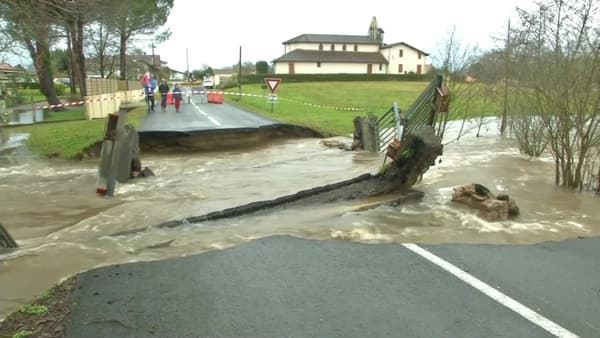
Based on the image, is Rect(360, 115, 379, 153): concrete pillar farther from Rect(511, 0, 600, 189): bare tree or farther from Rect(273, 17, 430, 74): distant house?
Rect(273, 17, 430, 74): distant house

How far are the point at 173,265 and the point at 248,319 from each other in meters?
1.49

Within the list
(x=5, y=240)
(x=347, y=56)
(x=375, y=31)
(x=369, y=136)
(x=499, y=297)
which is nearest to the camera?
(x=499, y=297)

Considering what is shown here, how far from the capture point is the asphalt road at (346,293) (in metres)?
3.72

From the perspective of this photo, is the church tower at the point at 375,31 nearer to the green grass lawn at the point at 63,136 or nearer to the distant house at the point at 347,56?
the distant house at the point at 347,56

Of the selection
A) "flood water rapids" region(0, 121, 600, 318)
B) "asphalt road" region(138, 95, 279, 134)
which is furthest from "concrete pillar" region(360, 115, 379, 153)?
"asphalt road" region(138, 95, 279, 134)

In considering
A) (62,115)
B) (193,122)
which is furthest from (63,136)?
(62,115)

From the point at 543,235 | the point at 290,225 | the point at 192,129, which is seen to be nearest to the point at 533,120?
the point at 543,235

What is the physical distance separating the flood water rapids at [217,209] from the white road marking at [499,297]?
695 mm

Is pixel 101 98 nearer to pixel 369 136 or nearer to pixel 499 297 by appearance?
pixel 369 136

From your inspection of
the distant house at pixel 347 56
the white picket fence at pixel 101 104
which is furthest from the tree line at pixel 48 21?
the distant house at pixel 347 56

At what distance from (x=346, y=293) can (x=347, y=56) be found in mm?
82307

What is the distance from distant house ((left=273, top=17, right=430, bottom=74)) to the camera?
80375mm

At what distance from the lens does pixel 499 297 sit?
4309 mm

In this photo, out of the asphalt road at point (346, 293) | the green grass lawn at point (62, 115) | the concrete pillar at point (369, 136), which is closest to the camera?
the asphalt road at point (346, 293)
